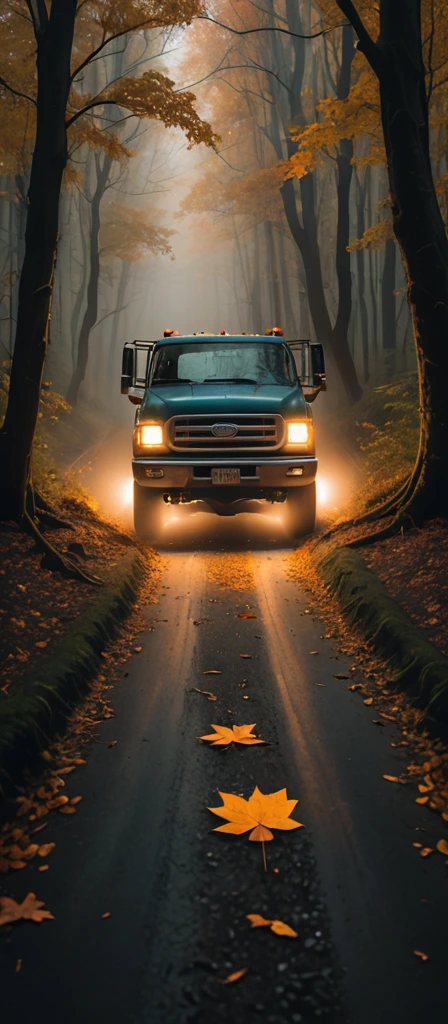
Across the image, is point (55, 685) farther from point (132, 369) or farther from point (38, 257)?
point (132, 369)

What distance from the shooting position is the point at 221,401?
9320 millimetres

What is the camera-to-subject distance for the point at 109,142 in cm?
1171

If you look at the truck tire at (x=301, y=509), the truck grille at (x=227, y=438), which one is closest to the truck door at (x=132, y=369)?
the truck grille at (x=227, y=438)

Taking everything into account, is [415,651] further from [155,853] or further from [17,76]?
[17,76]

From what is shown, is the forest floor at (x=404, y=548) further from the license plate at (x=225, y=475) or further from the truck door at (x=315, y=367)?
the truck door at (x=315, y=367)

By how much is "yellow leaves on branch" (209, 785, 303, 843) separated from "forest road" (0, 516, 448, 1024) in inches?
1.6

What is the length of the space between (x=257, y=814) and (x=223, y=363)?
24.5 feet

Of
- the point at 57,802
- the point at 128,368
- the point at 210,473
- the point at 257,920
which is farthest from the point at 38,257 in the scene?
the point at 257,920

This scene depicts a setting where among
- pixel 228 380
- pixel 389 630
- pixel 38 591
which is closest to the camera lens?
pixel 389 630

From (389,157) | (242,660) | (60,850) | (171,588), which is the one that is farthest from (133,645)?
(389,157)

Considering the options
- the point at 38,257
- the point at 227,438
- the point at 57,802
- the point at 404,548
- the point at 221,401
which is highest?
the point at 38,257

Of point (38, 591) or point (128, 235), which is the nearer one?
point (38, 591)

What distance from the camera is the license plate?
9164 millimetres

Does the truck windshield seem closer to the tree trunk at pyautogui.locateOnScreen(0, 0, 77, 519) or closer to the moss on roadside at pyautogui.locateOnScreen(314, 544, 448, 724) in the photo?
the tree trunk at pyautogui.locateOnScreen(0, 0, 77, 519)
